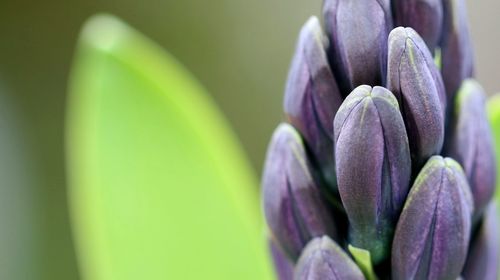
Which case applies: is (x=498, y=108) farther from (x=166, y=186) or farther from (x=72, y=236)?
(x=72, y=236)

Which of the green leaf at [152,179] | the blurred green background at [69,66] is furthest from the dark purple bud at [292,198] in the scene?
the blurred green background at [69,66]

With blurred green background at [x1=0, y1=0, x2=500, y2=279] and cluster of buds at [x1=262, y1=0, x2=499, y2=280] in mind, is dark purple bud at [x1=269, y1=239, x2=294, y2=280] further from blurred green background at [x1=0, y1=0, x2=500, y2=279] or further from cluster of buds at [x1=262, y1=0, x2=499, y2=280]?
blurred green background at [x1=0, y1=0, x2=500, y2=279]

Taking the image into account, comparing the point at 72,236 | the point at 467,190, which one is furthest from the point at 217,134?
the point at 72,236

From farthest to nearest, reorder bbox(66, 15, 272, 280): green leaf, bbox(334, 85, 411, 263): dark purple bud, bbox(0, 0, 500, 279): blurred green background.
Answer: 1. bbox(0, 0, 500, 279): blurred green background
2. bbox(66, 15, 272, 280): green leaf
3. bbox(334, 85, 411, 263): dark purple bud

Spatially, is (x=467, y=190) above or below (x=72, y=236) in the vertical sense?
above

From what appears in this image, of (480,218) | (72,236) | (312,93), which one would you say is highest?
(312,93)

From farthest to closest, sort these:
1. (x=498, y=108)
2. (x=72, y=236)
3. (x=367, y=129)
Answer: (x=72, y=236) → (x=498, y=108) → (x=367, y=129)

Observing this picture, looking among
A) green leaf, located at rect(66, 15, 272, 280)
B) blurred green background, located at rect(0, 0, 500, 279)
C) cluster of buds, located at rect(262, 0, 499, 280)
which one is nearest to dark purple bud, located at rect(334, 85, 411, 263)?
cluster of buds, located at rect(262, 0, 499, 280)
